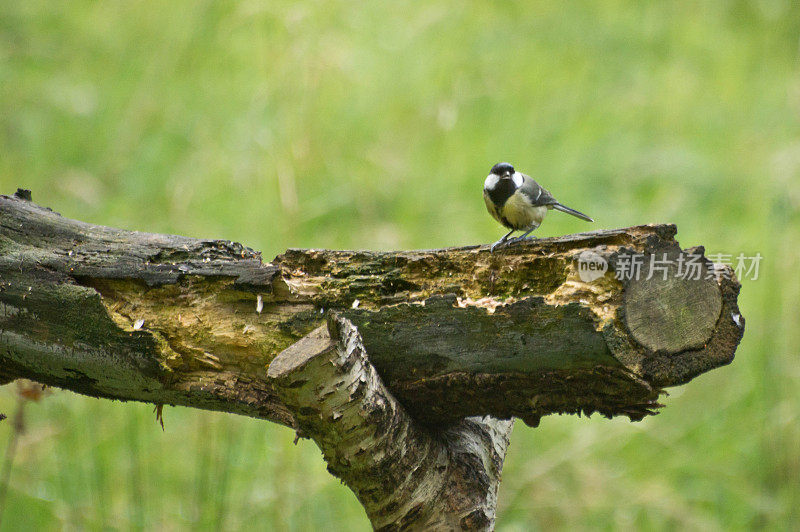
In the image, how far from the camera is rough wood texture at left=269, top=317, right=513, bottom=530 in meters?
1.13

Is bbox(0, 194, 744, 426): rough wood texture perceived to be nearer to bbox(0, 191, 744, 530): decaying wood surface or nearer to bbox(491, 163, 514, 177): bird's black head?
bbox(0, 191, 744, 530): decaying wood surface

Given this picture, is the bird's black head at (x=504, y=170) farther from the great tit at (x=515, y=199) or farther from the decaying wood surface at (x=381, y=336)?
the decaying wood surface at (x=381, y=336)

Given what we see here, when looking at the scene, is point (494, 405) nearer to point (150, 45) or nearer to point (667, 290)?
point (667, 290)

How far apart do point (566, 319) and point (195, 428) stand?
2030 millimetres

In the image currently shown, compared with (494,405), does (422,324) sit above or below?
above

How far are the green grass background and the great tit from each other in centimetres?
63

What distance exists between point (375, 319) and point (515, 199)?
79 cm

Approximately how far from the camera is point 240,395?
135cm

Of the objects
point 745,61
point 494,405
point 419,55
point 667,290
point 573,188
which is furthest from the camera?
point 745,61

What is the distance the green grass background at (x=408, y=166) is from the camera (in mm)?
2537

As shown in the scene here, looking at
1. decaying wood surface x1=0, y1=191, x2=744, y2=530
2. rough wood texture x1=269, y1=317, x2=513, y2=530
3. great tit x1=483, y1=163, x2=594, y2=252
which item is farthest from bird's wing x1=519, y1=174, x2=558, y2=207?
rough wood texture x1=269, y1=317, x2=513, y2=530

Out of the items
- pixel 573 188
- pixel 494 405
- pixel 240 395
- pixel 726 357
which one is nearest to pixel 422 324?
pixel 494 405

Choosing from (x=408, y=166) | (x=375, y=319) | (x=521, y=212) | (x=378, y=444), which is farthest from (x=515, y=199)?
(x=408, y=166)

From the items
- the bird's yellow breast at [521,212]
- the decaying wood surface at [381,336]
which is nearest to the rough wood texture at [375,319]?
the decaying wood surface at [381,336]
